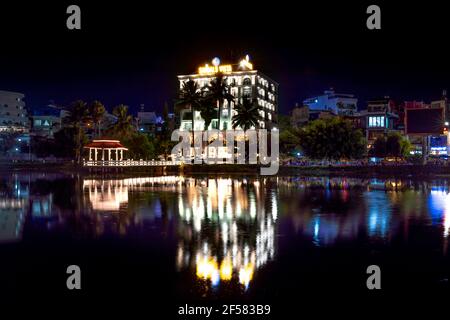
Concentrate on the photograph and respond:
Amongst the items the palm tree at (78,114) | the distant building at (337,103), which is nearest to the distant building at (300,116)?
the distant building at (337,103)

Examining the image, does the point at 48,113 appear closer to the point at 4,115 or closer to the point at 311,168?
the point at 4,115

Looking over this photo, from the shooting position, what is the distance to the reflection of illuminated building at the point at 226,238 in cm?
1316

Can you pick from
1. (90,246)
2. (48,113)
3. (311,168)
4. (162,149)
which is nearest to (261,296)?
(90,246)

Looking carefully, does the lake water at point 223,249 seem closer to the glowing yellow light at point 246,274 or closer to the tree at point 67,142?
the glowing yellow light at point 246,274

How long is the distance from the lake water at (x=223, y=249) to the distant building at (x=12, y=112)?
111 meters

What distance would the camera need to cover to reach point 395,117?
→ 424 ft

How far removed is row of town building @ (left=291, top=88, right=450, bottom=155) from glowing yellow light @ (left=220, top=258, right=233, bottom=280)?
73352 millimetres

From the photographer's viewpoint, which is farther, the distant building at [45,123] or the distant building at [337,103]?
the distant building at [337,103]

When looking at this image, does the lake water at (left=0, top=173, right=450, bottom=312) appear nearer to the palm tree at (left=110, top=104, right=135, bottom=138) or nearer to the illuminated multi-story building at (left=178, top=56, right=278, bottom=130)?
the palm tree at (left=110, top=104, right=135, bottom=138)

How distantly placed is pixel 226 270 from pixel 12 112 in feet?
440

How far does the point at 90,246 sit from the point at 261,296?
26.3 feet

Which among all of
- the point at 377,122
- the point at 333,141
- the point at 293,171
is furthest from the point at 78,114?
the point at 377,122

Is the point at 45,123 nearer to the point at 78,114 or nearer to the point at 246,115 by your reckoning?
the point at 78,114
